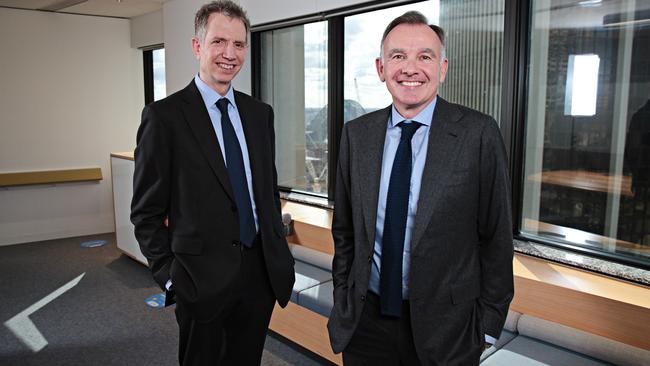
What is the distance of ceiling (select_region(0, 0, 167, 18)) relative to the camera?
5668mm

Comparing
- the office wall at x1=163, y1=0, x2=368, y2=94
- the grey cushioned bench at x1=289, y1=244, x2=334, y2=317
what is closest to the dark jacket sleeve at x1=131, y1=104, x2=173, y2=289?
the grey cushioned bench at x1=289, y1=244, x2=334, y2=317

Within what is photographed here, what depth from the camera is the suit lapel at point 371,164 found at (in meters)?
1.53

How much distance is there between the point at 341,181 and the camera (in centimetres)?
171

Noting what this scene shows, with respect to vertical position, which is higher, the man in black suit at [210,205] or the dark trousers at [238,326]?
the man in black suit at [210,205]

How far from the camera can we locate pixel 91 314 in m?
3.99

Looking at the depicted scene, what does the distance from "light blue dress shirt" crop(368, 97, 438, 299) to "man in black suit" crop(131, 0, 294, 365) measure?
1.64 ft

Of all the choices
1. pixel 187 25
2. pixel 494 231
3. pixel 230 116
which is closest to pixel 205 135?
Result: pixel 230 116

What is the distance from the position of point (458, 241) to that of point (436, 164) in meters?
0.22

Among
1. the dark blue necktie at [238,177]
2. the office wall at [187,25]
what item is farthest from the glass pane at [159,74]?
the dark blue necktie at [238,177]

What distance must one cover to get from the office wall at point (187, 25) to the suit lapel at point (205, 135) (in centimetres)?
237

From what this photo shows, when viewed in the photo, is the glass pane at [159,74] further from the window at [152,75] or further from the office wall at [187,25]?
the office wall at [187,25]

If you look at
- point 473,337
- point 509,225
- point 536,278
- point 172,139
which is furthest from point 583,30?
point 172,139

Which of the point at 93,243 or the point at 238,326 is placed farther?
the point at 93,243

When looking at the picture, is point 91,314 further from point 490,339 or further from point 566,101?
point 566,101
